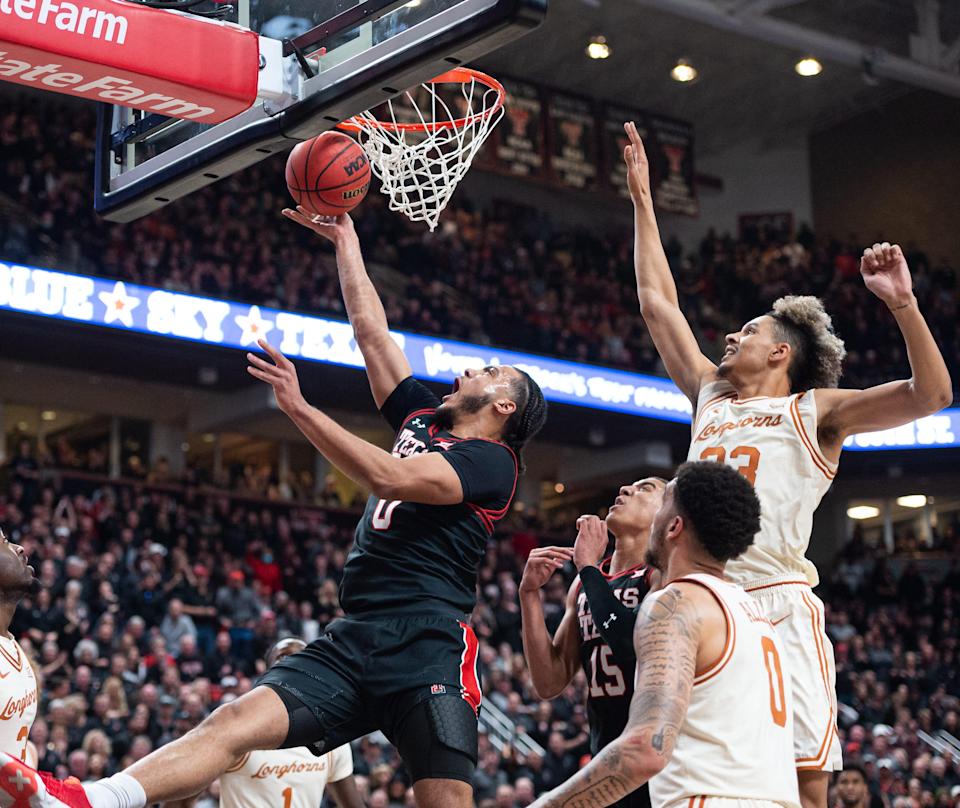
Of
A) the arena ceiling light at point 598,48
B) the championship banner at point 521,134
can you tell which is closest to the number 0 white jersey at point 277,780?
the championship banner at point 521,134

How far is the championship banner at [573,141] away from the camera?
24203mm

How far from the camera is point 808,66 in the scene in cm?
2469

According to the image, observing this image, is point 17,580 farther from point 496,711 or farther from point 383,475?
point 496,711

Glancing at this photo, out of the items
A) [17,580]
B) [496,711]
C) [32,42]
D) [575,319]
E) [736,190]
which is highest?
[736,190]

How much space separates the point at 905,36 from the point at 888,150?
3.24m

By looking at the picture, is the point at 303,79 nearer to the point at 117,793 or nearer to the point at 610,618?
the point at 610,618

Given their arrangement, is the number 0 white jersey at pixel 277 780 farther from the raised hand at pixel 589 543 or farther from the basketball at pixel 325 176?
the basketball at pixel 325 176

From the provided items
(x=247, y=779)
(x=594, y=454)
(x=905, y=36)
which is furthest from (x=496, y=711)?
(x=905, y=36)

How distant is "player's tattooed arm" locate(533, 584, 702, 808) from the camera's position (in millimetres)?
3225

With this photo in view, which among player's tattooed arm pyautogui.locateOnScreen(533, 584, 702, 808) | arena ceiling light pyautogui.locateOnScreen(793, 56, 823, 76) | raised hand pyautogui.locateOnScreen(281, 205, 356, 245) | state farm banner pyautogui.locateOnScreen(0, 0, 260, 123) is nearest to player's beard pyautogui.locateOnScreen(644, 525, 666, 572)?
player's tattooed arm pyautogui.locateOnScreen(533, 584, 702, 808)

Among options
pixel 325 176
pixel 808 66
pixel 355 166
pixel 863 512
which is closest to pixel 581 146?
pixel 808 66

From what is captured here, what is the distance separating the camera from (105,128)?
231 inches

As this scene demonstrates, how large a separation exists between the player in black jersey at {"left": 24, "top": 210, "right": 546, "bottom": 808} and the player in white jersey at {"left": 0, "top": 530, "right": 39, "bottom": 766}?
91 centimetres

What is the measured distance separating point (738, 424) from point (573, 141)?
66.4 feet
